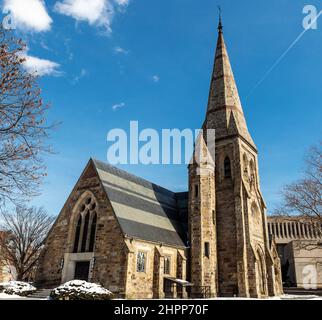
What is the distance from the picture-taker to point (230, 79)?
126ft

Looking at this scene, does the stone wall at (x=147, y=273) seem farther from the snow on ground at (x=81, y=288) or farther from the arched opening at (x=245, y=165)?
the arched opening at (x=245, y=165)

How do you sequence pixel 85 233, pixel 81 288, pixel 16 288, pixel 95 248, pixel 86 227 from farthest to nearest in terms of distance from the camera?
pixel 86 227, pixel 85 233, pixel 95 248, pixel 16 288, pixel 81 288

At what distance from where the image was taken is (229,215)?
97.3 ft

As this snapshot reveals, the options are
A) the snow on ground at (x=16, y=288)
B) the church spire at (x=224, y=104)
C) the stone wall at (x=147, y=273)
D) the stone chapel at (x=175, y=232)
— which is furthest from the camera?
the church spire at (x=224, y=104)

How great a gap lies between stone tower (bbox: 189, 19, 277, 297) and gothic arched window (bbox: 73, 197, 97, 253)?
365 inches

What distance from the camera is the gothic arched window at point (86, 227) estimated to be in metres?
24.4

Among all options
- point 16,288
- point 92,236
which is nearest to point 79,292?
point 16,288

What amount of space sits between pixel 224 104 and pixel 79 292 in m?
26.8

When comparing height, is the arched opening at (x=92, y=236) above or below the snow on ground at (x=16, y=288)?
above

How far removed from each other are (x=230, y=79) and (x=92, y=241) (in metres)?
26.1

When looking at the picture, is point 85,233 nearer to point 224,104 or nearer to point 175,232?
point 175,232

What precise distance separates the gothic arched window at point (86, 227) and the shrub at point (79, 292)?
7437 mm

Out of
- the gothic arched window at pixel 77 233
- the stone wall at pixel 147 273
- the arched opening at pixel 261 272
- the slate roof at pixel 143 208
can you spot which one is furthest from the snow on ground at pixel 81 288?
the arched opening at pixel 261 272

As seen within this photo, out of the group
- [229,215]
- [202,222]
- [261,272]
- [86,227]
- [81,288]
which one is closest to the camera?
[81,288]
